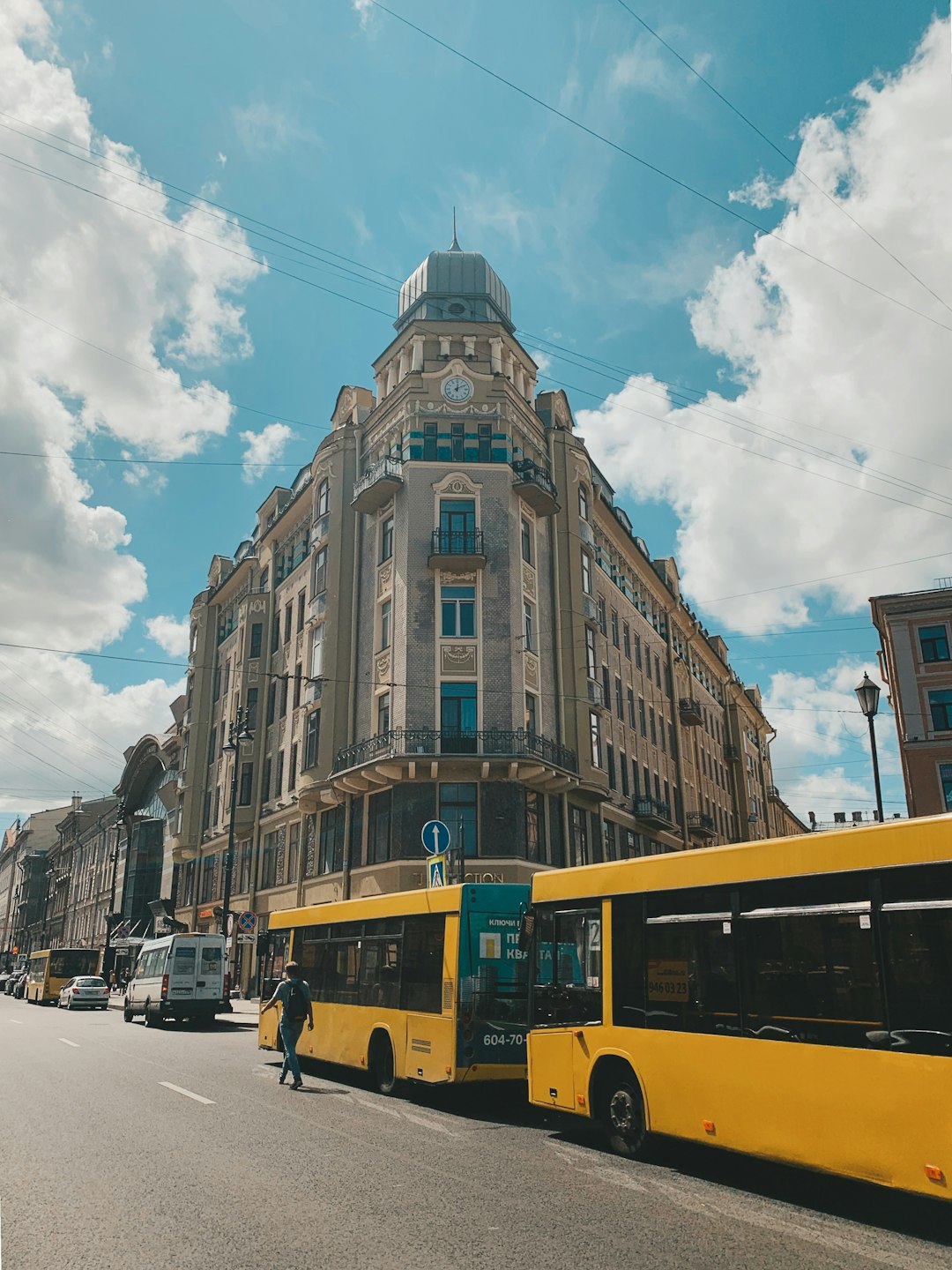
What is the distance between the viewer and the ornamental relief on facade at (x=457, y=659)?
34.6 metres

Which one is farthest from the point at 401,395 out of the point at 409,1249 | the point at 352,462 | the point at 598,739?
the point at 409,1249

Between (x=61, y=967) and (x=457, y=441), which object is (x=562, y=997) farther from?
(x=61, y=967)

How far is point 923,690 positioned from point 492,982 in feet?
121

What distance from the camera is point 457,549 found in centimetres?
3594

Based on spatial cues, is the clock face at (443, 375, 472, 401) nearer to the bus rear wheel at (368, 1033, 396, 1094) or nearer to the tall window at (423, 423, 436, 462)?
the tall window at (423, 423, 436, 462)

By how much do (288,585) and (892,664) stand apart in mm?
28522

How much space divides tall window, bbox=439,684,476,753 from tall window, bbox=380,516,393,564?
21.1ft

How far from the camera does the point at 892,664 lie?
44.6 m

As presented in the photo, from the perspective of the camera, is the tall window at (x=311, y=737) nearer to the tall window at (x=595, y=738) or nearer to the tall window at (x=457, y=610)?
the tall window at (x=457, y=610)

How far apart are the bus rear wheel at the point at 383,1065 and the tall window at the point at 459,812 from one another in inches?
714

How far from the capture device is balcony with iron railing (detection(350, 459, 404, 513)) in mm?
37031

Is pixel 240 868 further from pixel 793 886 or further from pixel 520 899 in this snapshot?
pixel 793 886

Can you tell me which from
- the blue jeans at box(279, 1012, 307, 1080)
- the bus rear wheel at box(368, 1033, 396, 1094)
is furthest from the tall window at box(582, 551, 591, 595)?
the blue jeans at box(279, 1012, 307, 1080)

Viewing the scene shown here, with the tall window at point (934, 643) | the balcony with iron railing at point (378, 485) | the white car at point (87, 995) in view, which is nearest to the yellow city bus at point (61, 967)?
the white car at point (87, 995)
